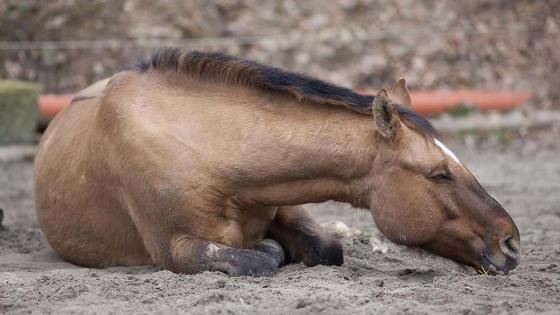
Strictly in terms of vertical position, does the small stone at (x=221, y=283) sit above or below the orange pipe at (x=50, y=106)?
below

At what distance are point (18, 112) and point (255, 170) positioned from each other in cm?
592

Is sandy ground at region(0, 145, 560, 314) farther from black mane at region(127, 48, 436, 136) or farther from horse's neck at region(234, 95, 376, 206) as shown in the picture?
black mane at region(127, 48, 436, 136)

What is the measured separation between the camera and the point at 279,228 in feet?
18.7

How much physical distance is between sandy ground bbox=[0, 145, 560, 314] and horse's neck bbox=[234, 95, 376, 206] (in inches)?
17.2

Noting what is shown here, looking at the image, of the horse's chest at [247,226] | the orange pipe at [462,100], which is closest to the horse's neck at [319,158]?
the horse's chest at [247,226]

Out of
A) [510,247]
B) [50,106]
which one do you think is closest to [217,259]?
[510,247]

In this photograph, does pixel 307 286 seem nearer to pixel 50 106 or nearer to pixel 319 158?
pixel 319 158

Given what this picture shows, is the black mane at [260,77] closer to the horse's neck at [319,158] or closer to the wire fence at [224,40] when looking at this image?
the horse's neck at [319,158]

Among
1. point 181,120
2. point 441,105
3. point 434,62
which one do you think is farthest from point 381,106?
point 434,62

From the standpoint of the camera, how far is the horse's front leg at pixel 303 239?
549cm

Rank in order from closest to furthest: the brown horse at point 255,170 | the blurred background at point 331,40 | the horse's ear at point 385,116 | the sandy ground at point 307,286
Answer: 1. the sandy ground at point 307,286
2. the horse's ear at point 385,116
3. the brown horse at point 255,170
4. the blurred background at point 331,40

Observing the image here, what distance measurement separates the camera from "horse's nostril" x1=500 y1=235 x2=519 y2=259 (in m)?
4.92

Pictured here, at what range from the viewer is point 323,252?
18.0ft

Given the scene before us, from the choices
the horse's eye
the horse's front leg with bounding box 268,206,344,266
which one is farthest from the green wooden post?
the horse's eye
